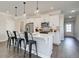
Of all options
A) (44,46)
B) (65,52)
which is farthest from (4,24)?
(65,52)

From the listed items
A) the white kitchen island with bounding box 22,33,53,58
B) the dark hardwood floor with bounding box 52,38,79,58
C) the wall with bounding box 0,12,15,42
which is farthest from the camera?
the wall with bounding box 0,12,15,42

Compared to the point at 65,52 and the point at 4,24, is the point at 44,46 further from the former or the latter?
the point at 4,24

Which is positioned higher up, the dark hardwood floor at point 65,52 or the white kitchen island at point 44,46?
the white kitchen island at point 44,46

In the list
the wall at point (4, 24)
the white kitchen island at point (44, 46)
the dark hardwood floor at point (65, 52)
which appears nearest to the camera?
the white kitchen island at point (44, 46)

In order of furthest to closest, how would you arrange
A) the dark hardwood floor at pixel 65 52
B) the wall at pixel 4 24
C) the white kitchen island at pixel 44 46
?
1. the wall at pixel 4 24
2. the dark hardwood floor at pixel 65 52
3. the white kitchen island at pixel 44 46

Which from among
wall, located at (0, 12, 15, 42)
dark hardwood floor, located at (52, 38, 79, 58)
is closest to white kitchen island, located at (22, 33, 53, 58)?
dark hardwood floor, located at (52, 38, 79, 58)

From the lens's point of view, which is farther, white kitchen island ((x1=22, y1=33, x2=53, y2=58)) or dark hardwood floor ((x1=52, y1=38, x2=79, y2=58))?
dark hardwood floor ((x1=52, y1=38, x2=79, y2=58))

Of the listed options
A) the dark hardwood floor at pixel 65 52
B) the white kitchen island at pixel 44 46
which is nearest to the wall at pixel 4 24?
the dark hardwood floor at pixel 65 52

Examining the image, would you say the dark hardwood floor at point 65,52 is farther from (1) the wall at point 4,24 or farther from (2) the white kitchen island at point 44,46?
(1) the wall at point 4,24

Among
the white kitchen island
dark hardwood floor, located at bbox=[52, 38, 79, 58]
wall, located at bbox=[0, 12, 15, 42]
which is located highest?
wall, located at bbox=[0, 12, 15, 42]

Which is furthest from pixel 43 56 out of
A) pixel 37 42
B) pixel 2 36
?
pixel 2 36

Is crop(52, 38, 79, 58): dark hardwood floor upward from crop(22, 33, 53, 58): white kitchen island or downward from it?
downward

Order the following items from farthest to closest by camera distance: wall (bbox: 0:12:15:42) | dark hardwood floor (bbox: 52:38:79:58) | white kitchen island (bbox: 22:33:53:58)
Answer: wall (bbox: 0:12:15:42), dark hardwood floor (bbox: 52:38:79:58), white kitchen island (bbox: 22:33:53:58)

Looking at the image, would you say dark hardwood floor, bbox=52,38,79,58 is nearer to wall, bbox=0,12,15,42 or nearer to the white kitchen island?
the white kitchen island
